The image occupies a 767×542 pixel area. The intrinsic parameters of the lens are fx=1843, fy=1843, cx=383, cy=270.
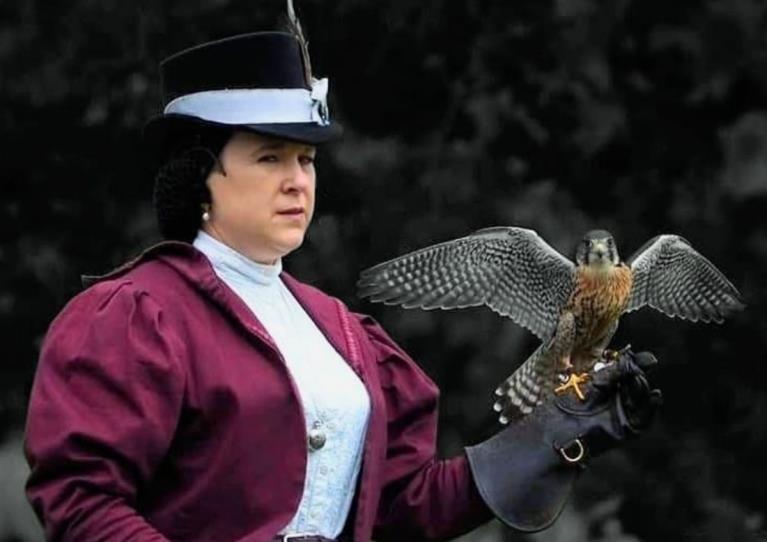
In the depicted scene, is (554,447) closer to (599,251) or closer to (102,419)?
(102,419)

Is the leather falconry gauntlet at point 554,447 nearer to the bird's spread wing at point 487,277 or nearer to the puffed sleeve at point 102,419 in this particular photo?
the puffed sleeve at point 102,419

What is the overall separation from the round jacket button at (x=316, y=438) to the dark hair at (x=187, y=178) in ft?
0.85

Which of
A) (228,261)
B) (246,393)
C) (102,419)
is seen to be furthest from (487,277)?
(102,419)

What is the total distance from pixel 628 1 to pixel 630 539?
116cm

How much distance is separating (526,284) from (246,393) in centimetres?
169

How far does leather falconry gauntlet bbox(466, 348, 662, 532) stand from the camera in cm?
217

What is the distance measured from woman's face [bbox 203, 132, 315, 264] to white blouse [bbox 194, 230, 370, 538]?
30 millimetres

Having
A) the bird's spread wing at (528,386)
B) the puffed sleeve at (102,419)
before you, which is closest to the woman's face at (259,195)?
the puffed sleeve at (102,419)

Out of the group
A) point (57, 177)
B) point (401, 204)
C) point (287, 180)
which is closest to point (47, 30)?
point (57, 177)

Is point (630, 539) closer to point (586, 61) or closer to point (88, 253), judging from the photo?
point (586, 61)

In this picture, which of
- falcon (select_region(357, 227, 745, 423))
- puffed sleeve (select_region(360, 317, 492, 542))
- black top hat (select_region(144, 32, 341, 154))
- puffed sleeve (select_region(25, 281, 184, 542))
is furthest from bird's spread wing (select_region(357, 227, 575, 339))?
puffed sleeve (select_region(25, 281, 184, 542))

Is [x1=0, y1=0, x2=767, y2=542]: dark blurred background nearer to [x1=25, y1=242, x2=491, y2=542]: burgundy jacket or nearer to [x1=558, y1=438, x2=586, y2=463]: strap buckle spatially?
[x1=558, y1=438, x2=586, y2=463]: strap buckle

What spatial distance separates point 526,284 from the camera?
355cm

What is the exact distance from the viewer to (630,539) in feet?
13.2
